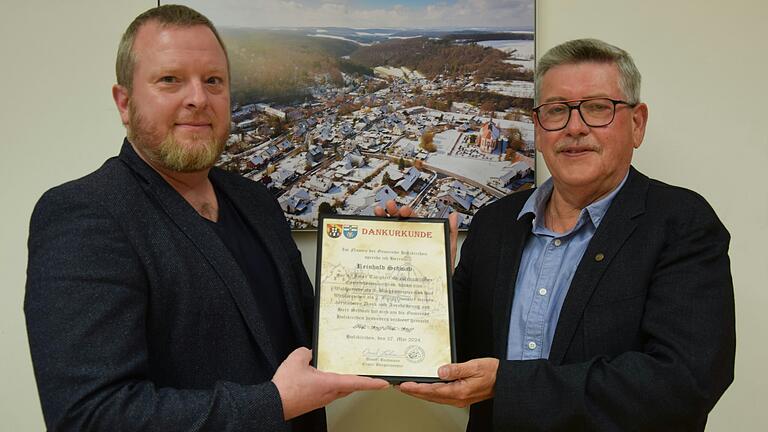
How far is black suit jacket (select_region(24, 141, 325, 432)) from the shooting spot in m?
1.24

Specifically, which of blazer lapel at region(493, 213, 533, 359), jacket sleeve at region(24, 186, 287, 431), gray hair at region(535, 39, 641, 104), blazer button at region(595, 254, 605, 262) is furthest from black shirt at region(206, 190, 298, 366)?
gray hair at region(535, 39, 641, 104)

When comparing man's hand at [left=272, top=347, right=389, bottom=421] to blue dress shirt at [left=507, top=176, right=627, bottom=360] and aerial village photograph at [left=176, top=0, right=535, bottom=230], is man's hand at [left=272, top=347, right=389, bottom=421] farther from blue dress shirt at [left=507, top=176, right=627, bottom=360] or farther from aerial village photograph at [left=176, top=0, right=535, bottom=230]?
aerial village photograph at [left=176, top=0, right=535, bottom=230]

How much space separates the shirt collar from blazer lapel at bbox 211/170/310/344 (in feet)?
2.26

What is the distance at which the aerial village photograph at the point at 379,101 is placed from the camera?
2.00 metres

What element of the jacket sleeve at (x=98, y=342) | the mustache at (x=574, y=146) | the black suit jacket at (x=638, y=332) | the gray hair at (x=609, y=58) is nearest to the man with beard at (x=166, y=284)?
the jacket sleeve at (x=98, y=342)

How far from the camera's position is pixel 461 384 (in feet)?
4.89

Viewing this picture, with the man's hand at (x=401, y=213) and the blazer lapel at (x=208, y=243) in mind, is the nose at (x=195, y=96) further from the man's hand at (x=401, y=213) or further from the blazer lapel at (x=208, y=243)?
the man's hand at (x=401, y=213)

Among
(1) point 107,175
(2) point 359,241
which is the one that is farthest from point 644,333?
(1) point 107,175

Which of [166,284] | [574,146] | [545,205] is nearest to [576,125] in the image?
[574,146]

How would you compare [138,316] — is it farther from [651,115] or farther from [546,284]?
[651,115]

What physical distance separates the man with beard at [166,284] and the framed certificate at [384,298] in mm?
74

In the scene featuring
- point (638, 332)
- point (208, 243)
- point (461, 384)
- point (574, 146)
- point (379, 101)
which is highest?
point (379, 101)

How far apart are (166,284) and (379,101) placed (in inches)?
37.8

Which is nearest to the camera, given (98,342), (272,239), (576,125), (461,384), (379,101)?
(98,342)
